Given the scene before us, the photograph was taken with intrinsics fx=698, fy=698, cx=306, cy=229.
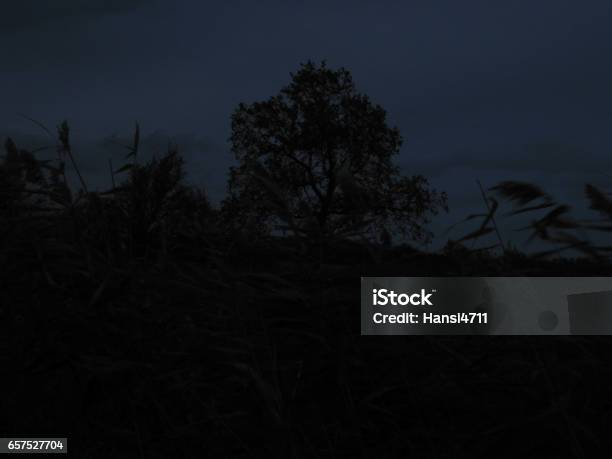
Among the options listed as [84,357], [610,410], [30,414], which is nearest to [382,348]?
[610,410]

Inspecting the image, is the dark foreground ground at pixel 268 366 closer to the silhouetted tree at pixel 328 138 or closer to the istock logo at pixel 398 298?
the istock logo at pixel 398 298

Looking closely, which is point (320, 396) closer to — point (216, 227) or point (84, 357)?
point (84, 357)

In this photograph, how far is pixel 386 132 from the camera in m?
32.5

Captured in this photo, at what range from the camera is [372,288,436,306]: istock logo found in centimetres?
328

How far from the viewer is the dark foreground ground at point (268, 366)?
9.25 ft

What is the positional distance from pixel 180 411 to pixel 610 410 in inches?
76.0

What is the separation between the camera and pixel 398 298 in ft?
10.9

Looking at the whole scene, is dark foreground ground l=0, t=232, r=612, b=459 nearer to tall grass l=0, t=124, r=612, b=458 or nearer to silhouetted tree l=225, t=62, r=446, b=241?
tall grass l=0, t=124, r=612, b=458

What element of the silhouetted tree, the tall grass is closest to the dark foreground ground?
the tall grass

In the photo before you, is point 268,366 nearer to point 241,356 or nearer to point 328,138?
point 241,356
